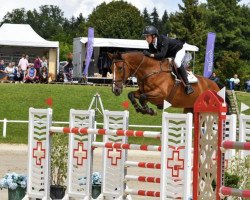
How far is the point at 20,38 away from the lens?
108 ft

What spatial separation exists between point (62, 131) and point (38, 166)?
516 millimetres

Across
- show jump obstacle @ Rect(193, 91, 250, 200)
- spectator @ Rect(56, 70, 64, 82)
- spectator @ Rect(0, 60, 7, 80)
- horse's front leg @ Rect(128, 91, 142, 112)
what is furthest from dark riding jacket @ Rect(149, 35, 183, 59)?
spectator @ Rect(56, 70, 64, 82)

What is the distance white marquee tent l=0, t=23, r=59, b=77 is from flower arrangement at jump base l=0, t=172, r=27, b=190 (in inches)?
902

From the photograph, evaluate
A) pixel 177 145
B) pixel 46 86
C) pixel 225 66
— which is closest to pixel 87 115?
pixel 177 145

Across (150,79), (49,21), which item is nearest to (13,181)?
(150,79)

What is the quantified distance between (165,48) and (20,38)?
21.0m

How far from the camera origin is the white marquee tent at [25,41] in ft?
106

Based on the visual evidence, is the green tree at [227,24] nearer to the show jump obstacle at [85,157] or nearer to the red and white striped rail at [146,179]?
the show jump obstacle at [85,157]

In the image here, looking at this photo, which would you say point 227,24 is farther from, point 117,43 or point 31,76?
point 31,76

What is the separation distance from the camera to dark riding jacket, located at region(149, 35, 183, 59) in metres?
12.5

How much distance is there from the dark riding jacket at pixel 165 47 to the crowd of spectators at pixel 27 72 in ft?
54.2

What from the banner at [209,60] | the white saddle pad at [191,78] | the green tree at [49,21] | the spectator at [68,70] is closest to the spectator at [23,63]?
the spectator at [68,70]

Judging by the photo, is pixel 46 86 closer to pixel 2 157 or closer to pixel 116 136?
pixel 2 157

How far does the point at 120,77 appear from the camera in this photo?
12391 millimetres
